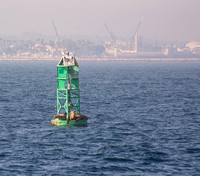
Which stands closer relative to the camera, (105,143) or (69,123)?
(105,143)

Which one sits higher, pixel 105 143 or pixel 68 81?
pixel 68 81

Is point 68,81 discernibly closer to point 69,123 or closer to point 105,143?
point 69,123

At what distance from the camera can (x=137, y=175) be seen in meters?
27.5

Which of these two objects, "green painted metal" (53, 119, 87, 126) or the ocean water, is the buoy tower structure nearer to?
"green painted metal" (53, 119, 87, 126)

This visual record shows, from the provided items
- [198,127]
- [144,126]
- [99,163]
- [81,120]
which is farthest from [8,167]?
[198,127]

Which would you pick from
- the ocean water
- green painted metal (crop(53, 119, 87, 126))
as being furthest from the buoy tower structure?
the ocean water

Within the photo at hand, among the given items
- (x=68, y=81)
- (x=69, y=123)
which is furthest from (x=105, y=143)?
(x=68, y=81)

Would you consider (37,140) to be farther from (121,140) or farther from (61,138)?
(121,140)

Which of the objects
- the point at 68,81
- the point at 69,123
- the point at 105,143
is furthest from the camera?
the point at 68,81

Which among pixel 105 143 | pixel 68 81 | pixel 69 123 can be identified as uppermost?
pixel 68 81

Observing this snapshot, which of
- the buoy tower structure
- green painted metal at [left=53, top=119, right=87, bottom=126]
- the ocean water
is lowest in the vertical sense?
the ocean water

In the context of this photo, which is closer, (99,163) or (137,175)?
(137,175)

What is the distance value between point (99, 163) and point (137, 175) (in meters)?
3.82

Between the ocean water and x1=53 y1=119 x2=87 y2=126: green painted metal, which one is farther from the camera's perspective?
x1=53 y1=119 x2=87 y2=126: green painted metal
